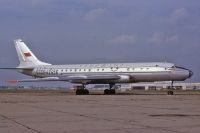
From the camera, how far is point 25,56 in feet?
173

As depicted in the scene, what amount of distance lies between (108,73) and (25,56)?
14.5 meters

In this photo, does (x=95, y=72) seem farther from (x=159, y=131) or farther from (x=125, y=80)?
(x=159, y=131)

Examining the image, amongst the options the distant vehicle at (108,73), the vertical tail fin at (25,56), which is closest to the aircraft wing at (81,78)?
the distant vehicle at (108,73)

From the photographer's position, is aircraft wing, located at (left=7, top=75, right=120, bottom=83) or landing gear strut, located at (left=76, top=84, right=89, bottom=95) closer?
aircraft wing, located at (left=7, top=75, right=120, bottom=83)

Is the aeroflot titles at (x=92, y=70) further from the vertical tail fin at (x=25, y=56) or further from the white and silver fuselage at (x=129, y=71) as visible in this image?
the vertical tail fin at (x=25, y=56)

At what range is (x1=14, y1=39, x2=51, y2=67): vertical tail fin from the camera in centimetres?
5206

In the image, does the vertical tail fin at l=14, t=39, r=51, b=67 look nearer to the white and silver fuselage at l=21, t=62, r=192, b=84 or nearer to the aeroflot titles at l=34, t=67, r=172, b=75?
the aeroflot titles at l=34, t=67, r=172, b=75

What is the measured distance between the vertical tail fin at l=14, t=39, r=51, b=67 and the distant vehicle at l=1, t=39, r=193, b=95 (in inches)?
31.2

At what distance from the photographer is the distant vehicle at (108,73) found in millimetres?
40531

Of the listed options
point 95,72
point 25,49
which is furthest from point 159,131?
point 25,49

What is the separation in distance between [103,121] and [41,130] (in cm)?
262

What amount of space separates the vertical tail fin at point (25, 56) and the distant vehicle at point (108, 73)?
2.60ft

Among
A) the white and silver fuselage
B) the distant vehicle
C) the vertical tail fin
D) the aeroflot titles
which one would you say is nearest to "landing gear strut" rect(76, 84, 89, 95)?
the distant vehicle

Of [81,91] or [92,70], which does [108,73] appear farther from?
[81,91]
